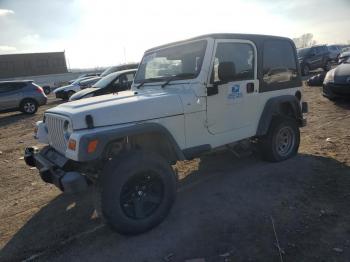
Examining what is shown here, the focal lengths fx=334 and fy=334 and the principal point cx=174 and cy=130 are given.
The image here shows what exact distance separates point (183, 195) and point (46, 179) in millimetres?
1898

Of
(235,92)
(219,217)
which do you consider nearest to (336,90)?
(235,92)

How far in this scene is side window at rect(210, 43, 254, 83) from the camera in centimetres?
445

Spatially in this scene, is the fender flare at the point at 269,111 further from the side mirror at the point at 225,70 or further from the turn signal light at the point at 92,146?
the turn signal light at the point at 92,146

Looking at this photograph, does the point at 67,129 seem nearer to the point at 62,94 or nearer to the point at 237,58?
the point at 237,58

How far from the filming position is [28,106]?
15477 mm

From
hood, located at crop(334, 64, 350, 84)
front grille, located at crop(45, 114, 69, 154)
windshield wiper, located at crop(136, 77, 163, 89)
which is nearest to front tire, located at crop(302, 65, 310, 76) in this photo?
hood, located at crop(334, 64, 350, 84)

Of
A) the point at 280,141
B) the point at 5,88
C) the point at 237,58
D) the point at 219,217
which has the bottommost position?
the point at 219,217

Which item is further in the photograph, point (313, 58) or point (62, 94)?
point (313, 58)

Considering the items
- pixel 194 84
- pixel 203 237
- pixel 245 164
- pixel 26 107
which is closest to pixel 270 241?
pixel 203 237

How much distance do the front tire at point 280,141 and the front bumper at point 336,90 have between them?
4.82 metres

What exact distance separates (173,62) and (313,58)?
756 inches

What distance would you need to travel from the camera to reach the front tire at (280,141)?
5465mm

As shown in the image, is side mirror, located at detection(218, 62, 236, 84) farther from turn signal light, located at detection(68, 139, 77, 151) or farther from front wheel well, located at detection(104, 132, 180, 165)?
turn signal light, located at detection(68, 139, 77, 151)

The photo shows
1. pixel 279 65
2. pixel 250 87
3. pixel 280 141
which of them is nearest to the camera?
pixel 250 87
